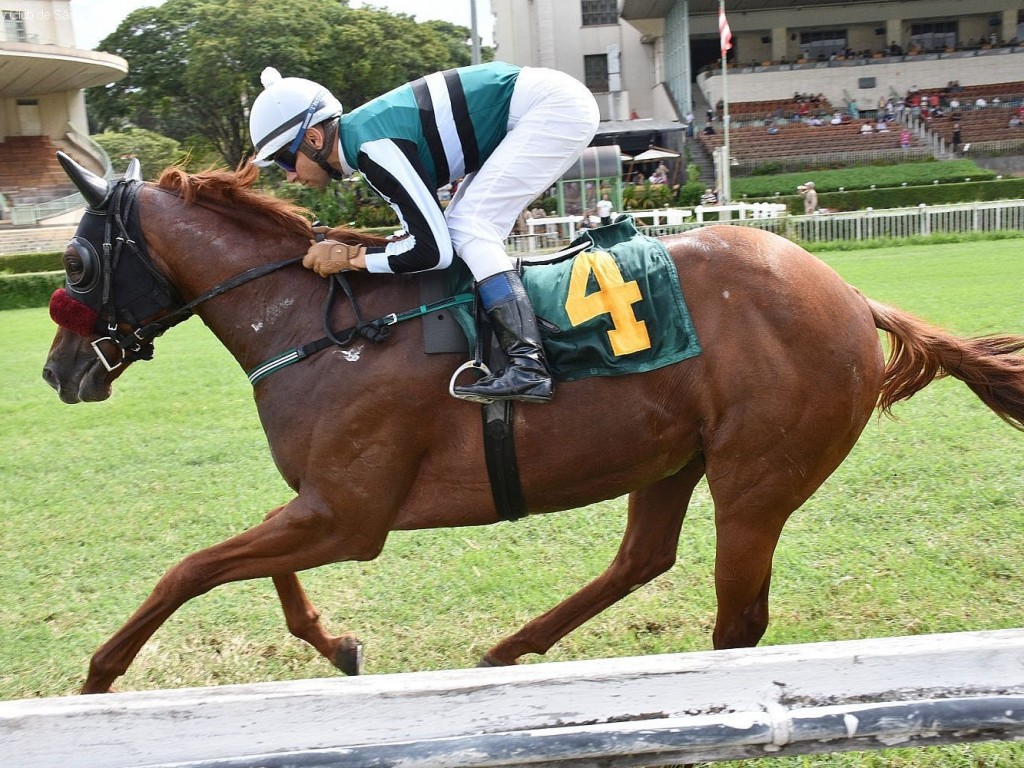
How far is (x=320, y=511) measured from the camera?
3.41 m

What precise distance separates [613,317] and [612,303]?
5cm

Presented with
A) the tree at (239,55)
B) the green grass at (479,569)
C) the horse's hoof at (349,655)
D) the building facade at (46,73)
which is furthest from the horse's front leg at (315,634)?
the building facade at (46,73)

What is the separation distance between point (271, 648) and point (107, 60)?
167 ft

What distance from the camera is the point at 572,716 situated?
2.35m

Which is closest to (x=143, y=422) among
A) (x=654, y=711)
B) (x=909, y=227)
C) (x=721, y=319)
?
(x=721, y=319)

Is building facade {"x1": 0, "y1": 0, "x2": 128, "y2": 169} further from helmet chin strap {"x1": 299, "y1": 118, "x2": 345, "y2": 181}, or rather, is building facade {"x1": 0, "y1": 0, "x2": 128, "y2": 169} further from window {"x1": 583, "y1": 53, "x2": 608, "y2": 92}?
helmet chin strap {"x1": 299, "y1": 118, "x2": 345, "y2": 181}

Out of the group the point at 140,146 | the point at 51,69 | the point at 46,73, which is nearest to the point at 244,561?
the point at 51,69

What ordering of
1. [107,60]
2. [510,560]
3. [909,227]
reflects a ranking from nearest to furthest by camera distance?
[510,560], [909,227], [107,60]

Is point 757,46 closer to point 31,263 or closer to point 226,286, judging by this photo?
point 31,263

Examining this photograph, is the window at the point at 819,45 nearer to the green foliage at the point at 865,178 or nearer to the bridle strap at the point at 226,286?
the green foliage at the point at 865,178

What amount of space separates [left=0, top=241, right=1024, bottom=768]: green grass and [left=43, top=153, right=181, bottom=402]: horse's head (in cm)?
137

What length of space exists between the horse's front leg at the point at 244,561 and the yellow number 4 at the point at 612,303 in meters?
1.06

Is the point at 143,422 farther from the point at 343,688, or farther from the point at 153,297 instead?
the point at 343,688

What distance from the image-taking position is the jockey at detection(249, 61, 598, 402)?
3.37 meters
